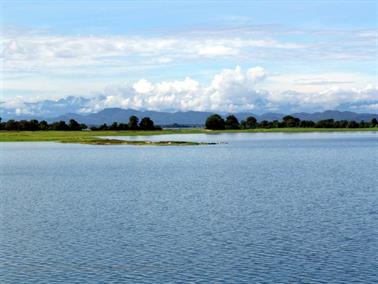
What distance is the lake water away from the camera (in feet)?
108

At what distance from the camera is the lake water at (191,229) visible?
3281 centimetres

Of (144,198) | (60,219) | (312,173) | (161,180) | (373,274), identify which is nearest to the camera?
(373,274)

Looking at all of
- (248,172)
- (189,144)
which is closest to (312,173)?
(248,172)

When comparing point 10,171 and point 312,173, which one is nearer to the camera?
point 312,173

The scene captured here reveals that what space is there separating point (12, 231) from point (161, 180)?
35888mm

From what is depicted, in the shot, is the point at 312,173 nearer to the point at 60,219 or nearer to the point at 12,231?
the point at 60,219

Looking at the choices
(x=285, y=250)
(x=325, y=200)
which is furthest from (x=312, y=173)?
(x=285, y=250)

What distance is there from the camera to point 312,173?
85.9m

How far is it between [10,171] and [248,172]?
35607 mm

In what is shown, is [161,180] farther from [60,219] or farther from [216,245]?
[216,245]

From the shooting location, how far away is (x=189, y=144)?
178375 mm

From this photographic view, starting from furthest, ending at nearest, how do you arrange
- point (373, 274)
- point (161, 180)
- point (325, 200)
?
1. point (161, 180)
2. point (325, 200)
3. point (373, 274)

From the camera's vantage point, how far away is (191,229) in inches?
1711

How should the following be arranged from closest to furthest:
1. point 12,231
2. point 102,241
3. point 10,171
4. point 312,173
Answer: point 102,241 < point 12,231 < point 312,173 < point 10,171
